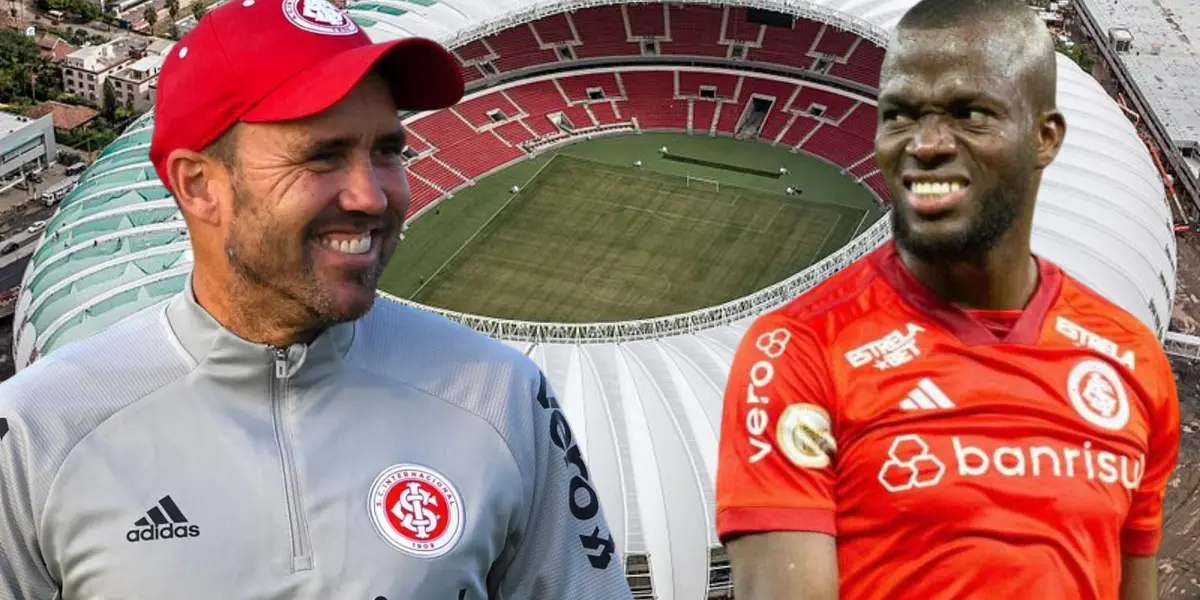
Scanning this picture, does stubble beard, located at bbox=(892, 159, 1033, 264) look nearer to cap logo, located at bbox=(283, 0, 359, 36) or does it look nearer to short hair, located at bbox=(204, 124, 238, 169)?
cap logo, located at bbox=(283, 0, 359, 36)

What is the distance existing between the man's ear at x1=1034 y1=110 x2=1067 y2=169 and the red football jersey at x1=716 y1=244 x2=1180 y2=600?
2.12 ft

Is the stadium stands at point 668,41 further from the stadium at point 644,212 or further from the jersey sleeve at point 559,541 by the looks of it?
the jersey sleeve at point 559,541

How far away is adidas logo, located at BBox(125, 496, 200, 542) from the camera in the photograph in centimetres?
503

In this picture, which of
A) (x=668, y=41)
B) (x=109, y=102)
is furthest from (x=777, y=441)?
(x=109, y=102)

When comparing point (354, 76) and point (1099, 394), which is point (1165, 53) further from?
point (354, 76)

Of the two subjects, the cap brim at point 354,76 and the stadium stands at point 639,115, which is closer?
the cap brim at point 354,76

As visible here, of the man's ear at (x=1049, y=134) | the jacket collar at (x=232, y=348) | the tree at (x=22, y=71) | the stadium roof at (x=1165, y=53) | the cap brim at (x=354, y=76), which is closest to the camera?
the cap brim at (x=354, y=76)

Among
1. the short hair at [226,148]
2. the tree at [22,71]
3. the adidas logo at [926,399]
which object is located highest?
the short hair at [226,148]

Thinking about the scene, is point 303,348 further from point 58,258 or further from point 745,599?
point 58,258

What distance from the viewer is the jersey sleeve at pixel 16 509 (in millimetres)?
5023

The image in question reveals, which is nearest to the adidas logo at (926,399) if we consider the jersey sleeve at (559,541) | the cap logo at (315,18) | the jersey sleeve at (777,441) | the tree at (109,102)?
the jersey sleeve at (777,441)

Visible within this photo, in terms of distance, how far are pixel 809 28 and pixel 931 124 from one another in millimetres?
47740

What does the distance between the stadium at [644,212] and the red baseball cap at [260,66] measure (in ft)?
68.8

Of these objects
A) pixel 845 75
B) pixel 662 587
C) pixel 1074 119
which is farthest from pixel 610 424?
pixel 845 75
